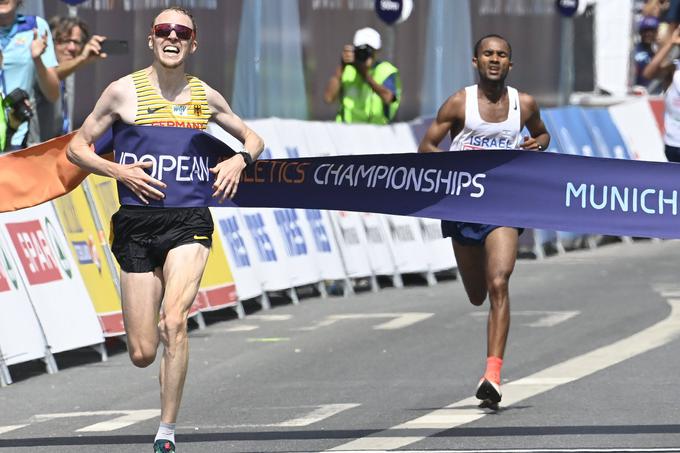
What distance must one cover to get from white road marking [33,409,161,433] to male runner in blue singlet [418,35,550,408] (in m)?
1.94

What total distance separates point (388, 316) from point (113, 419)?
17.0ft

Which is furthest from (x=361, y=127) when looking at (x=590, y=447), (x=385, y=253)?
(x=590, y=447)

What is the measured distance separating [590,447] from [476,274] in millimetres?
2281

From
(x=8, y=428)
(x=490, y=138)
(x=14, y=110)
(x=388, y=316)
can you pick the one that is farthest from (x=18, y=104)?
(x=490, y=138)

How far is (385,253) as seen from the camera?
1798cm

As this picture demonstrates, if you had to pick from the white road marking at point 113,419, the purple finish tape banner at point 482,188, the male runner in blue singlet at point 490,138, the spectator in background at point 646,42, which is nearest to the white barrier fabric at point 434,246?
the male runner in blue singlet at point 490,138

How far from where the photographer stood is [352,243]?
17609mm

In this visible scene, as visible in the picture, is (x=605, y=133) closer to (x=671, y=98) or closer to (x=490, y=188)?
(x=671, y=98)

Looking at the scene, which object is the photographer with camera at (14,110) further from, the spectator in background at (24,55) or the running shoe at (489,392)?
the running shoe at (489,392)

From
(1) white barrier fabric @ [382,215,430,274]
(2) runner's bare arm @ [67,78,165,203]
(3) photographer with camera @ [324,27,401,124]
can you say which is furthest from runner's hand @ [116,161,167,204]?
(3) photographer with camera @ [324,27,401,124]

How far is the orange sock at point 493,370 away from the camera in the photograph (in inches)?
420

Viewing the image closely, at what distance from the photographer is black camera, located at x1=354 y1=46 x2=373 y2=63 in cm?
1897

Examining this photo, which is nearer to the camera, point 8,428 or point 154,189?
point 154,189

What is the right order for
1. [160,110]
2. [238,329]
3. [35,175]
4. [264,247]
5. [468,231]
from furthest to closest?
[264,247]
[238,329]
[468,231]
[35,175]
[160,110]
